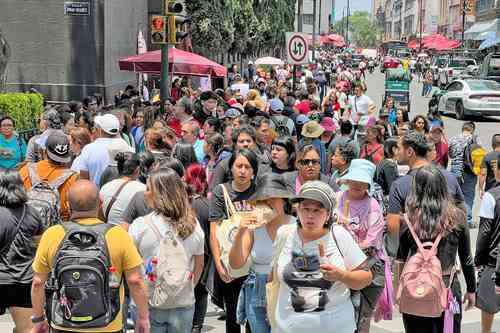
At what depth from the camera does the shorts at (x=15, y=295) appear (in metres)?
6.31

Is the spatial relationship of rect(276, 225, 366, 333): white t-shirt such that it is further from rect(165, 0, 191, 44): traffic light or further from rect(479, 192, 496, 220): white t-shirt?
rect(165, 0, 191, 44): traffic light

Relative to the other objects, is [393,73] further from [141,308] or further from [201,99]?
[141,308]

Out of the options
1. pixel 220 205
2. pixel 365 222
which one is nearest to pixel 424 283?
pixel 365 222

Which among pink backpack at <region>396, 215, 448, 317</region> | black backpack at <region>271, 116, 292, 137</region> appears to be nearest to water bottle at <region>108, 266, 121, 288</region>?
pink backpack at <region>396, 215, 448, 317</region>

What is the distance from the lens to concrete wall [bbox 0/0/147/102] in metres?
22.8

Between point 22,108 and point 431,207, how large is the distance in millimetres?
13387

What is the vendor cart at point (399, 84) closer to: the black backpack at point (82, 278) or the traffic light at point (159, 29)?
the traffic light at point (159, 29)

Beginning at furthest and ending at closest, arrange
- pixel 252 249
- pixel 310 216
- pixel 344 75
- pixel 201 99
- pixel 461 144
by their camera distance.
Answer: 1. pixel 344 75
2. pixel 201 99
3. pixel 461 144
4. pixel 252 249
5. pixel 310 216

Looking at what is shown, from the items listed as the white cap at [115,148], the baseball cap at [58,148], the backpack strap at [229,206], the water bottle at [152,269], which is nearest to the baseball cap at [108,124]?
the white cap at [115,148]

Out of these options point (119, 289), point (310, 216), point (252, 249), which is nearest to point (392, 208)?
point (252, 249)

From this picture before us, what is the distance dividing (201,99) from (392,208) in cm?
744

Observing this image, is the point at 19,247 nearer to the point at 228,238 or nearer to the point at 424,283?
the point at 228,238

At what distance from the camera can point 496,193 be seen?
265 inches

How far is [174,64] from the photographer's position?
1895cm
